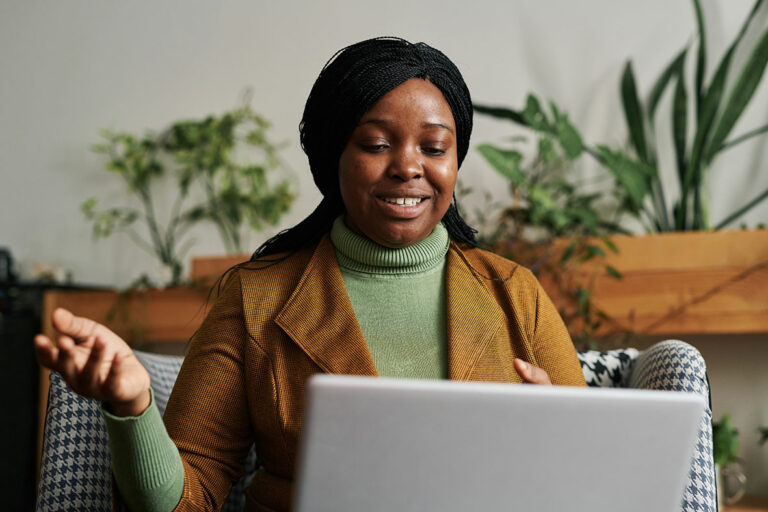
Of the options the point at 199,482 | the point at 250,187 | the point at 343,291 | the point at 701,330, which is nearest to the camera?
the point at 199,482

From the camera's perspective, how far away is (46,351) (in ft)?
2.65

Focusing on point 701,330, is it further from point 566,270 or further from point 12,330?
point 12,330

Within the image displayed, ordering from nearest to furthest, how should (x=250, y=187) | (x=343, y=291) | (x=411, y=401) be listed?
(x=411, y=401) < (x=343, y=291) < (x=250, y=187)

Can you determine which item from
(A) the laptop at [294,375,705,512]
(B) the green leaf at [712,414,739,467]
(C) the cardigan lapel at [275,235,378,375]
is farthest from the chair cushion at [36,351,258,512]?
(B) the green leaf at [712,414,739,467]

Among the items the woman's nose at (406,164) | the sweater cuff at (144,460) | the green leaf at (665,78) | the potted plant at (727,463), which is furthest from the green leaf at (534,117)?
the sweater cuff at (144,460)

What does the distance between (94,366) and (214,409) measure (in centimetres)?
37

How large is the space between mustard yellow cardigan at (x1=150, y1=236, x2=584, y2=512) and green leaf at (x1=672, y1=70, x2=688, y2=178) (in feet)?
5.05

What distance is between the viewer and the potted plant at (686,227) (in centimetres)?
237

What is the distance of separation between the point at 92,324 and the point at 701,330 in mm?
2014

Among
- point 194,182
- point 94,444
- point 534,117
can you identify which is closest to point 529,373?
point 94,444

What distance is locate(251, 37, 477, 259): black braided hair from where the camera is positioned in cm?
122

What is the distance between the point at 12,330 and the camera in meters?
2.96

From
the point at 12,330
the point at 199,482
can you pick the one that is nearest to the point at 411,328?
the point at 199,482

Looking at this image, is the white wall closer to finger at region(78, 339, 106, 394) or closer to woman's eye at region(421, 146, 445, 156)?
woman's eye at region(421, 146, 445, 156)
